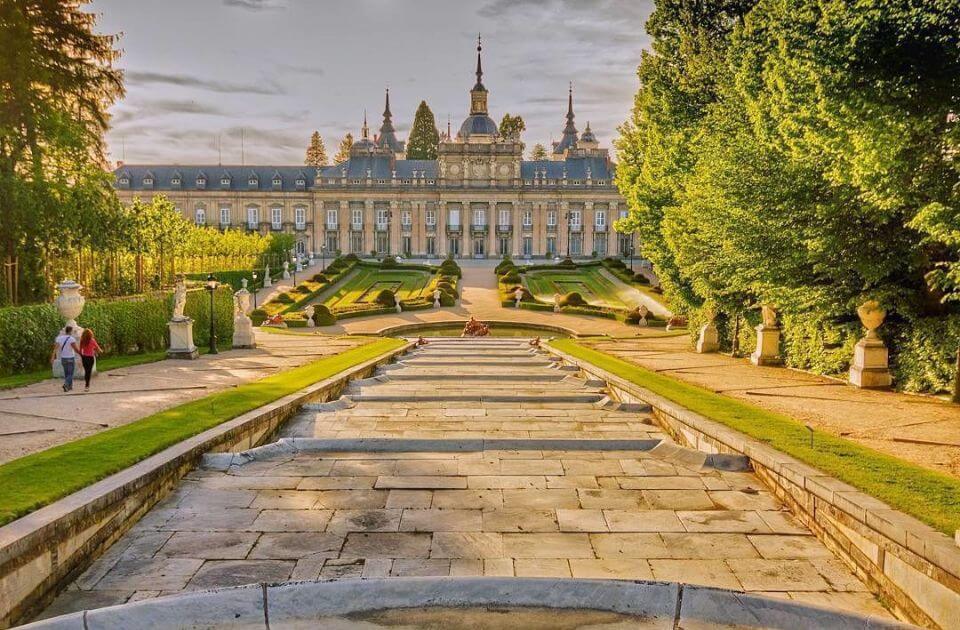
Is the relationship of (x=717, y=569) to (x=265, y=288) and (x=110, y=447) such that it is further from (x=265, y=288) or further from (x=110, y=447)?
(x=265, y=288)

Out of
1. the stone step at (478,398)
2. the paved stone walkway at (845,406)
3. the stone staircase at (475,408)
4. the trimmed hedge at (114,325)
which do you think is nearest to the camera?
the paved stone walkway at (845,406)

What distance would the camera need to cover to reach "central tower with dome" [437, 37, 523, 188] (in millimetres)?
88938

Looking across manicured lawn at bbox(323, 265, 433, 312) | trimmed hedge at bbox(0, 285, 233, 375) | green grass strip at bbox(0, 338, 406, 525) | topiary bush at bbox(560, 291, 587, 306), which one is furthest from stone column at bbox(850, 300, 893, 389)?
Result: manicured lawn at bbox(323, 265, 433, 312)

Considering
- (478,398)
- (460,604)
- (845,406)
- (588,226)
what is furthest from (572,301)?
(588,226)

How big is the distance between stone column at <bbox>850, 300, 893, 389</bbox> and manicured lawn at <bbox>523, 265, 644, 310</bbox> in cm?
2870

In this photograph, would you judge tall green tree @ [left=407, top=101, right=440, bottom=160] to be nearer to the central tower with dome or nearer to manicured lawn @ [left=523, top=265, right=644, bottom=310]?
the central tower with dome

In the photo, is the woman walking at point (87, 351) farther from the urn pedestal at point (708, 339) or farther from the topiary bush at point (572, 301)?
the topiary bush at point (572, 301)

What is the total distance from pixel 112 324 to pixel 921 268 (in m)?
20.0

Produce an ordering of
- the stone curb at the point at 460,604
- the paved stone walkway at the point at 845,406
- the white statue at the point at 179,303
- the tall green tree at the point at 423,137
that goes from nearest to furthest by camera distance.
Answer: the stone curb at the point at 460,604
the paved stone walkway at the point at 845,406
the white statue at the point at 179,303
the tall green tree at the point at 423,137

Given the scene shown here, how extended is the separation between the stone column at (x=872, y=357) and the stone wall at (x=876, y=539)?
26.0 feet

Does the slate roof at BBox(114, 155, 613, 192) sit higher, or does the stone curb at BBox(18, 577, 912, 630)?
the slate roof at BBox(114, 155, 613, 192)

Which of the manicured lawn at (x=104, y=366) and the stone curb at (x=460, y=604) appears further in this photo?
the manicured lawn at (x=104, y=366)

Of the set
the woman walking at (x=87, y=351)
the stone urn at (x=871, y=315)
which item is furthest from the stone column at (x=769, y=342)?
the woman walking at (x=87, y=351)

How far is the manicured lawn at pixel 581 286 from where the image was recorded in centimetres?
4846
